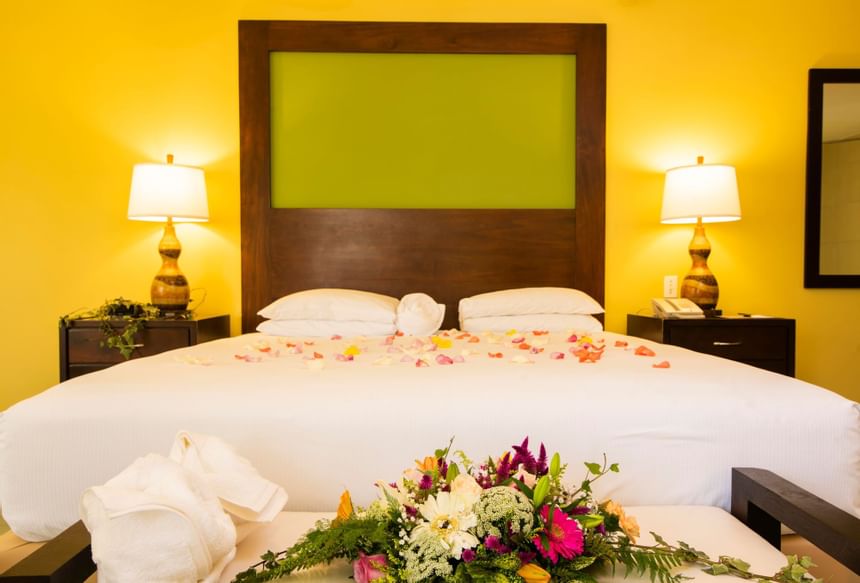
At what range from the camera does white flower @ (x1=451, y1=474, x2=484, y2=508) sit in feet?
2.54

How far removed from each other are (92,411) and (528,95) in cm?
259

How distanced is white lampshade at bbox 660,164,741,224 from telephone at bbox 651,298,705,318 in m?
0.43

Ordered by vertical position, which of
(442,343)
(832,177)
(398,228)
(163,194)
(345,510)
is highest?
(832,177)

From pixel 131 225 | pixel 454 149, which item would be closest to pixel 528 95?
pixel 454 149

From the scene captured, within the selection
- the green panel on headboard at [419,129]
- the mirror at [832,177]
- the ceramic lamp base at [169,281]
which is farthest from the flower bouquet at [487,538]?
the mirror at [832,177]

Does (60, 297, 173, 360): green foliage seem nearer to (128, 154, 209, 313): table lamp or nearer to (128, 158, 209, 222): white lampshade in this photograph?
(128, 154, 209, 313): table lamp

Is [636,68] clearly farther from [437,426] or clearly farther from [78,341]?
[78,341]

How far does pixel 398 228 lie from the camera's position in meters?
2.97

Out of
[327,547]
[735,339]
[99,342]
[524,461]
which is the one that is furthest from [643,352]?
[99,342]

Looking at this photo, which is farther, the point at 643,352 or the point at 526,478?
the point at 643,352

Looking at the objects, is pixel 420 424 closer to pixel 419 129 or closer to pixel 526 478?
pixel 526 478

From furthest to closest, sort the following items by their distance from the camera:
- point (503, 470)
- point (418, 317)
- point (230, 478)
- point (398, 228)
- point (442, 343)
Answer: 1. point (398, 228)
2. point (418, 317)
3. point (442, 343)
4. point (230, 478)
5. point (503, 470)

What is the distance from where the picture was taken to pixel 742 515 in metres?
1.13

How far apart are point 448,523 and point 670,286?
2.65 meters
